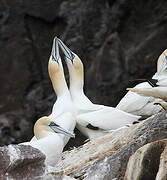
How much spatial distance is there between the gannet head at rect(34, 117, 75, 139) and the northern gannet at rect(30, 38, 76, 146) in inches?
6.9

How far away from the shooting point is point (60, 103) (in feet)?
36.6

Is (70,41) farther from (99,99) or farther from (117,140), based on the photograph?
(117,140)

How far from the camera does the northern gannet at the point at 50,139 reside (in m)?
9.39

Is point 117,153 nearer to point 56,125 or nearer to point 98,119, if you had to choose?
point 56,125

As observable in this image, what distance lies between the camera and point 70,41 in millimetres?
19969

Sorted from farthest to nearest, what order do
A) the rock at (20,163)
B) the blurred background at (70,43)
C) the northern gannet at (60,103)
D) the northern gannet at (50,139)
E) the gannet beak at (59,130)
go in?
the blurred background at (70,43) < the northern gannet at (60,103) < the gannet beak at (59,130) < the northern gannet at (50,139) < the rock at (20,163)

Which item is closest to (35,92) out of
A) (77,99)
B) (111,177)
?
(77,99)

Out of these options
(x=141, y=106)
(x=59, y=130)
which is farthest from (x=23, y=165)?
(x=141, y=106)

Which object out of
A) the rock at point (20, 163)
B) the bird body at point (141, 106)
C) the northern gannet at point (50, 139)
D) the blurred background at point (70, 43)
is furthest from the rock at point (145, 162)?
the blurred background at point (70, 43)

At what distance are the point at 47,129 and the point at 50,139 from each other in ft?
1.29

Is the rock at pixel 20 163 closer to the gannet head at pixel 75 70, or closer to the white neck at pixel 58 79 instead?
the white neck at pixel 58 79

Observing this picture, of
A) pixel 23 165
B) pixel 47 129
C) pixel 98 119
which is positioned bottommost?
pixel 98 119

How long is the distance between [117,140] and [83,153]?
22.0 inches

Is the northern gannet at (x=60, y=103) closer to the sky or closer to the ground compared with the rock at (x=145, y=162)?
closer to the ground
